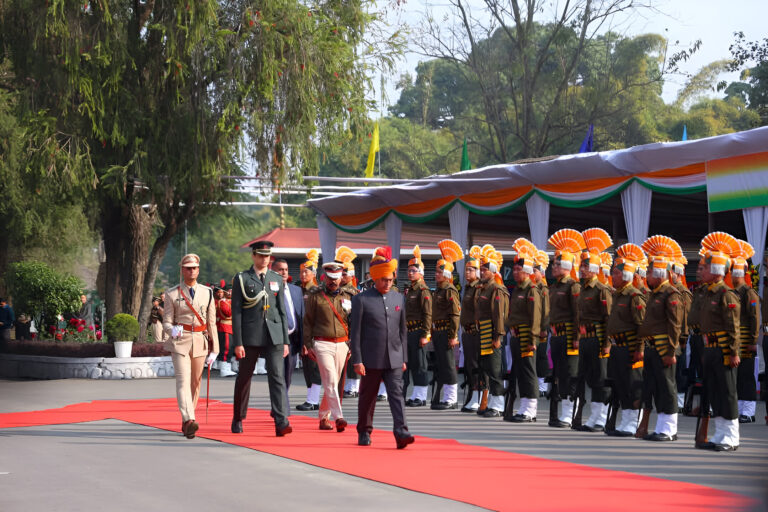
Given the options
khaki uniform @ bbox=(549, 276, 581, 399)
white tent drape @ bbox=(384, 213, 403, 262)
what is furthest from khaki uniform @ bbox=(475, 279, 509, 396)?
white tent drape @ bbox=(384, 213, 403, 262)

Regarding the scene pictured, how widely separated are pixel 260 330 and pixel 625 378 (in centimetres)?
403

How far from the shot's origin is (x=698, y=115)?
57344 millimetres

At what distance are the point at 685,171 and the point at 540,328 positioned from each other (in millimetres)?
4087

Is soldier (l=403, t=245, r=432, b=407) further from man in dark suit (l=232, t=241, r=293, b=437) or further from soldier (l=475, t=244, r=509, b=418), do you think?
man in dark suit (l=232, t=241, r=293, b=437)

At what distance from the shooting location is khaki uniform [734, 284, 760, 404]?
11.6 m

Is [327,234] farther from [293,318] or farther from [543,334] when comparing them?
[293,318]

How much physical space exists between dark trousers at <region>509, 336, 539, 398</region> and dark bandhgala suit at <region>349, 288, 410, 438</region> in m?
2.59

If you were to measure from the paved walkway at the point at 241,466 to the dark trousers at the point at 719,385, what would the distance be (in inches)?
17.4

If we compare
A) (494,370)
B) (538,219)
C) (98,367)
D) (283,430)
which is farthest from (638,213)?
(98,367)

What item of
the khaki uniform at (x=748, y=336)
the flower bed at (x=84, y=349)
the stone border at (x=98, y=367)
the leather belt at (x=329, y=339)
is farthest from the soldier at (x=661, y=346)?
the flower bed at (x=84, y=349)

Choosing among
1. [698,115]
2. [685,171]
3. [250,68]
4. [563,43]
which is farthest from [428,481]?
[698,115]

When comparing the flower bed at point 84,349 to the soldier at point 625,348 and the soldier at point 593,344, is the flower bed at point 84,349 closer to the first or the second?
the soldier at point 593,344

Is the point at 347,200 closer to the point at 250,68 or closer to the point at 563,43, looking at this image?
the point at 250,68

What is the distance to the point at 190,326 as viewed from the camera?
37.7ft
